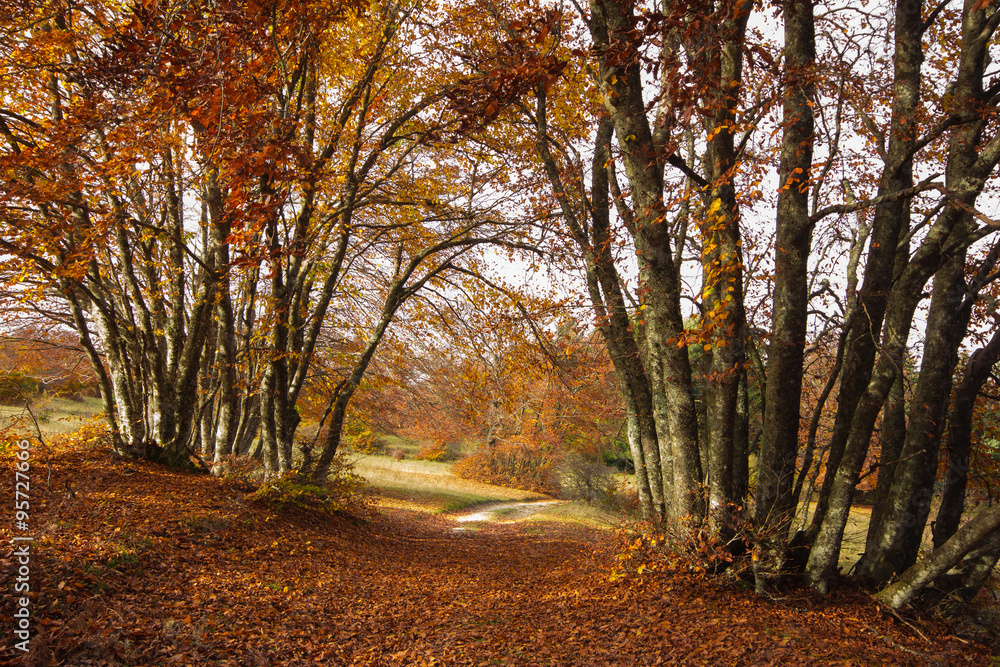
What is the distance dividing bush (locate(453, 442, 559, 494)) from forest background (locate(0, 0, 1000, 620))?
46.6 feet

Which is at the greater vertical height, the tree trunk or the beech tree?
the beech tree

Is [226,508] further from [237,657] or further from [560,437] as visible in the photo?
[560,437]

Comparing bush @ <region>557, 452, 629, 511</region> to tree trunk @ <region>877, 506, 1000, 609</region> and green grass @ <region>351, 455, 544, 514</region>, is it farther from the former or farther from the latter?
tree trunk @ <region>877, 506, 1000, 609</region>

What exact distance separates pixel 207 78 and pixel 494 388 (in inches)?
301

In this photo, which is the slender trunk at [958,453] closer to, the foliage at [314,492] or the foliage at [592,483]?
the foliage at [314,492]

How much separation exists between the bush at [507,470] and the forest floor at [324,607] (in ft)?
57.7

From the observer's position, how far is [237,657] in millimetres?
3816

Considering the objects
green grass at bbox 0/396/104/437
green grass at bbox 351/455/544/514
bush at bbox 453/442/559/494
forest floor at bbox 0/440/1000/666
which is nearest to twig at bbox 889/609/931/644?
forest floor at bbox 0/440/1000/666

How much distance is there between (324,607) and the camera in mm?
5152

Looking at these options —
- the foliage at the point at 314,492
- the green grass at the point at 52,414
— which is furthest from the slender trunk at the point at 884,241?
the green grass at the point at 52,414

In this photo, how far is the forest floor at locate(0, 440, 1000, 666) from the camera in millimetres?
3855

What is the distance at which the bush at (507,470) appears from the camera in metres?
24.9

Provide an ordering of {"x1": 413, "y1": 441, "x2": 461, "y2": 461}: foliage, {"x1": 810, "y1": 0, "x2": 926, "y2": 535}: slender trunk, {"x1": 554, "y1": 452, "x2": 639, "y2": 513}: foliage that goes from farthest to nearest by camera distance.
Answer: {"x1": 413, "y1": 441, "x2": 461, "y2": 461}: foliage, {"x1": 554, "y1": 452, "x2": 639, "y2": 513}: foliage, {"x1": 810, "y1": 0, "x2": 926, "y2": 535}: slender trunk

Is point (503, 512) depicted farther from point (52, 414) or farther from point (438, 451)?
point (52, 414)
